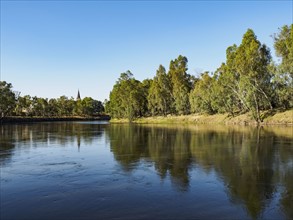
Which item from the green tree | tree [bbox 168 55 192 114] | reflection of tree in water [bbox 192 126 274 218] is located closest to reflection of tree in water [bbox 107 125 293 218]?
reflection of tree in water [bbox 192 126 274 218]

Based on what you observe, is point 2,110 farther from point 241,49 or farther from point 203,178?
point 203,178

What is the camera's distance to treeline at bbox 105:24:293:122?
72125 mm

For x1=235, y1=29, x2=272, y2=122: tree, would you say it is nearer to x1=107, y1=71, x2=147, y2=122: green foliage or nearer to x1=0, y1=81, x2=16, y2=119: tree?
x1=107, y1=71, x2=147, y2=122: green foliage

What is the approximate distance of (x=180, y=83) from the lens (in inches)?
4582

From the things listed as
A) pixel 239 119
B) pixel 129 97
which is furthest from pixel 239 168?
pixel 129 97

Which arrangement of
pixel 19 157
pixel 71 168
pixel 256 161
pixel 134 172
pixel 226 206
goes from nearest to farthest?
pixel 226 206 < pixel 134 172 < pixel 71 168 < pixel 256 161 < pixel 19 157

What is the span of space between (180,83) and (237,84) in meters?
35.0

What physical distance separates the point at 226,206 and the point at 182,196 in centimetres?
215

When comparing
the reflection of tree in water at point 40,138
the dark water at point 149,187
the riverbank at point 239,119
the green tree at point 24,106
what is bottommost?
the dark water at point 149,187

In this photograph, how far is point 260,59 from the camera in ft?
257

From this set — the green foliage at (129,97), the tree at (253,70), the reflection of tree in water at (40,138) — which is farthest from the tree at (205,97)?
the reflection of tree in water at (40,138)

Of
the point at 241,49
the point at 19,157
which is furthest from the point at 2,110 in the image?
the point at 19,157

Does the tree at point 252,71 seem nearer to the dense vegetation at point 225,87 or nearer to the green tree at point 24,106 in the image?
the dense vegetation at point 225,87

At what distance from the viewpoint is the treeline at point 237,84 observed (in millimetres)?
72125
